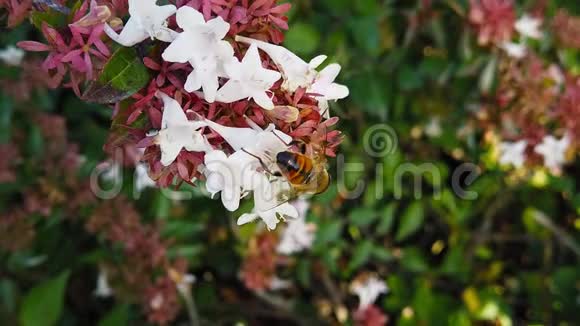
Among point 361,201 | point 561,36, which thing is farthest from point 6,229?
point 561,36

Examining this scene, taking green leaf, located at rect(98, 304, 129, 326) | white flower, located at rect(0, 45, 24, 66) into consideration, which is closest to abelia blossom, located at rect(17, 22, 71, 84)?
white flower, located at rect(0, 45, 24, 66)

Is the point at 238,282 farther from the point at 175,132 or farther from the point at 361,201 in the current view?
the point at 175,132

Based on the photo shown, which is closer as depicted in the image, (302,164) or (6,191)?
(302,164)

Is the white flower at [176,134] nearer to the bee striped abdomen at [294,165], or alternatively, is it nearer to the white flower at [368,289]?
the bee striped abdomen at [294,165]

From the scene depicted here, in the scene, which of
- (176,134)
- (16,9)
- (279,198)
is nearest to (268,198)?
(279,198)

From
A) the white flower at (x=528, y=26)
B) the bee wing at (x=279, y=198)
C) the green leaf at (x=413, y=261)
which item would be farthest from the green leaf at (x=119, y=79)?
the green leaf at (x=413, y=261)

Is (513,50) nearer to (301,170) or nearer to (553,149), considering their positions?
(553,149)
